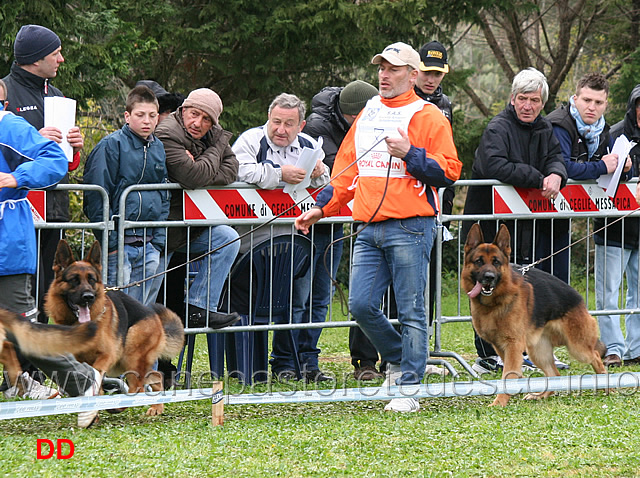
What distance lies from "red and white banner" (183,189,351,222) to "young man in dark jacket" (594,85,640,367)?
103 inches

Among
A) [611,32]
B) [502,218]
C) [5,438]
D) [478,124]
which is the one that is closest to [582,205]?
[502,218]

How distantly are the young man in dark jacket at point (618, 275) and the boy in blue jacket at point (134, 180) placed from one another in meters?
4.09

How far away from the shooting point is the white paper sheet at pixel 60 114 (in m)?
6.00

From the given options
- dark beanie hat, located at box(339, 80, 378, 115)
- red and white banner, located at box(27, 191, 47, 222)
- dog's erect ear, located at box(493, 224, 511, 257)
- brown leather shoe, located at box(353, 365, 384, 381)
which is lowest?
brown leather shoe, located at box(353, 365, 384, 381)

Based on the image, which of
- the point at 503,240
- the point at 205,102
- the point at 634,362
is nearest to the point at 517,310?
the point at 503,240

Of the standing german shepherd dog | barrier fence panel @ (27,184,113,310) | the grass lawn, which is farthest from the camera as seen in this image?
barrier fence panel @ (27,184,113,310)

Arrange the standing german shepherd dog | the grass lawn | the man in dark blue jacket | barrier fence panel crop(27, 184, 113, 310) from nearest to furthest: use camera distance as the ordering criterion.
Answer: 1. the grass lawn
2. the man in dark blue jacket
3. the standing german shepherd dog
4. barrier fence panel crop(27, 184, 113, 310)

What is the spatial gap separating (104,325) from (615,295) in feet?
15.7

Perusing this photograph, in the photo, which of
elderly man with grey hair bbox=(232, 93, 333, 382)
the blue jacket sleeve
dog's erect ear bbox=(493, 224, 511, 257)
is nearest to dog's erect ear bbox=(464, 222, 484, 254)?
dog's erect ear bbox=(493, 224, 511, 257)

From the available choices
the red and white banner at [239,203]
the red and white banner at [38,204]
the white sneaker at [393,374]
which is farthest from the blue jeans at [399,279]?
the red and white banner at [38,204]

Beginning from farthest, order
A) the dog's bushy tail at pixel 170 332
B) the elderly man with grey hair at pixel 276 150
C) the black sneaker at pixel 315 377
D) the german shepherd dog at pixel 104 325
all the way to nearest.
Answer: the black sneaker at pixel 315 377, the elderly man with grey hair at pixel 276 150, the dog's bushy tail at pixel 170 332, the german shepherd dog at pixel 104 325

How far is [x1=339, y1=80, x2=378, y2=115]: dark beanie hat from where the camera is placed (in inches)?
292

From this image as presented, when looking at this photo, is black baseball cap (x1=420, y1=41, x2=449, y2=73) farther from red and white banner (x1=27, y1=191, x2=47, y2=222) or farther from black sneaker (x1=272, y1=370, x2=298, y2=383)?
red and white banner (x1=27, y1=191, x2=47, y2=222)

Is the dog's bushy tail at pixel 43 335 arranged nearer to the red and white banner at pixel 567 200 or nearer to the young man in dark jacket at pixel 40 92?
the young man in dark jacket at pixel 40 92
